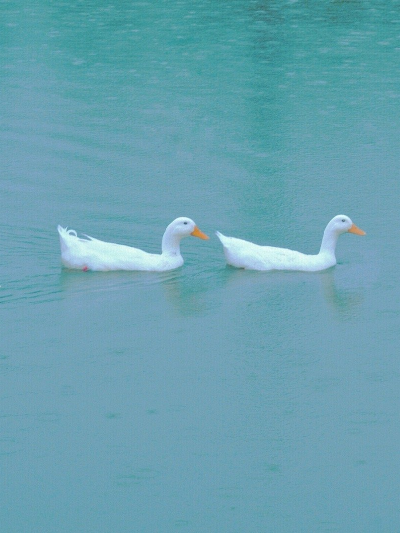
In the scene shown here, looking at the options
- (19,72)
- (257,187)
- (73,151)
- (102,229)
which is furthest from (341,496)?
(19,72)

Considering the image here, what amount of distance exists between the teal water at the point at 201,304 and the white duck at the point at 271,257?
12cm

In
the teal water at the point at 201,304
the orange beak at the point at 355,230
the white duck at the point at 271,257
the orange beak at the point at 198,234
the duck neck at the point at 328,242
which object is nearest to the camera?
the teal water at the point at 201,304

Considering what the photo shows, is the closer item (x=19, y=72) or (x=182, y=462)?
(x=182, y=462)

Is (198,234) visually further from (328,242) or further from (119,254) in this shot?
(328,242)

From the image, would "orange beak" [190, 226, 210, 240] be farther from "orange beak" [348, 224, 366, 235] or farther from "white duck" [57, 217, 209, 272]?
"orange beak" [348, 224, 366, 235]

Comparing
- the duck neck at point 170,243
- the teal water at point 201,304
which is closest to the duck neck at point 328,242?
the teal water at point 201,304

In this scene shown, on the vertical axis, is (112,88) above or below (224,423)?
above

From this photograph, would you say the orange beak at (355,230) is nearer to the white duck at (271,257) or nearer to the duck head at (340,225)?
the duck head at (340,225)

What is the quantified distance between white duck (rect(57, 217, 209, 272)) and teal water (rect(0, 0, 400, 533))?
0.11 metres

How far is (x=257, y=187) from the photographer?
1288 cm

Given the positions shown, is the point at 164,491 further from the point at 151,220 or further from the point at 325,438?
the point at 151,220

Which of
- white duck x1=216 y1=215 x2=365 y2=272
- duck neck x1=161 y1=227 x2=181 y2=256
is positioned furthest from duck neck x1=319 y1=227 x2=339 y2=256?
duck neck x1=161 y1=227 x2=181 y2=256

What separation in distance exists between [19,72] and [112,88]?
74.9 inches

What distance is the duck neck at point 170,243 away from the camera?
10.5 meters
